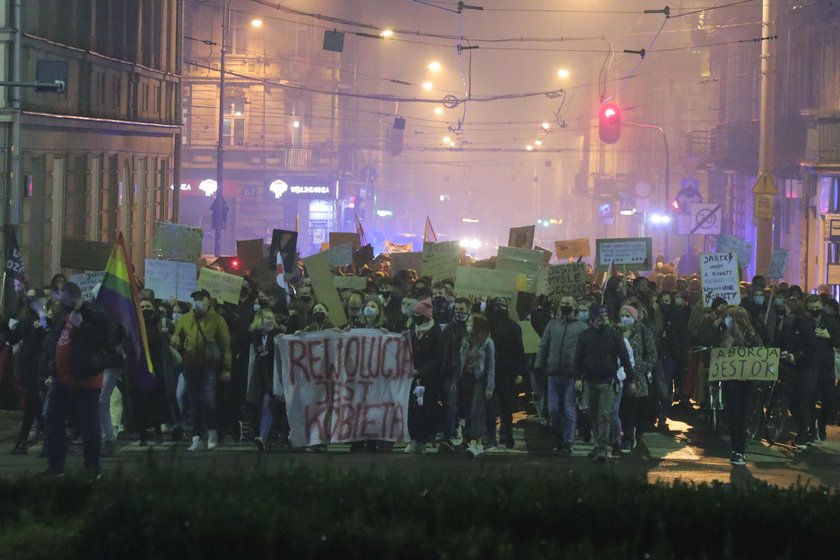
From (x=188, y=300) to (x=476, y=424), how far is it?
497cm

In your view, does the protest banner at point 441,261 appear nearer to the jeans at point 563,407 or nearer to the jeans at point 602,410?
the jeans at point 563,407

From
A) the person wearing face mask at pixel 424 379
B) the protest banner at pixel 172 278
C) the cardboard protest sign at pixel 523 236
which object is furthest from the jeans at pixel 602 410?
the cardboard protest sign at pixel 523 236

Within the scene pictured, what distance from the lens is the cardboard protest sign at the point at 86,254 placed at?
59.5 feet

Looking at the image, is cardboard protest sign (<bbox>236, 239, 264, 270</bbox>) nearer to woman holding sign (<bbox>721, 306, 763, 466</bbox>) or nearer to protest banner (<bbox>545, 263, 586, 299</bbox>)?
protest banner (<bbox>545, 263, 586, 299</bbox>)

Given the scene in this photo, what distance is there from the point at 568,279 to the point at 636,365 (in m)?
5.82

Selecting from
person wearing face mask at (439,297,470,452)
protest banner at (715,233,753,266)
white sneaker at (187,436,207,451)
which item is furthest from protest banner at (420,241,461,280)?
white sneaker at (187,436,207,451)

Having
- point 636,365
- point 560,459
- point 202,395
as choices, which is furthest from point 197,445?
point 636,365

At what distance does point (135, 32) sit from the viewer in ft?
116

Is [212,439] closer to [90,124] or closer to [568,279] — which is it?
[568,279]

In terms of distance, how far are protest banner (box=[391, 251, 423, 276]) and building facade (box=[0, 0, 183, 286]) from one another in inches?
260

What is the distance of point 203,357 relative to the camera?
47.5 feet

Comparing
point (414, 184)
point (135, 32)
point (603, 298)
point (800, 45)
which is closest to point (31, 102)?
point (135, 32)

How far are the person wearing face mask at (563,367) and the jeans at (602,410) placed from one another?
0.33 m

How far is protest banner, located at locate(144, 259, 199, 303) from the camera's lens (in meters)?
18.0
